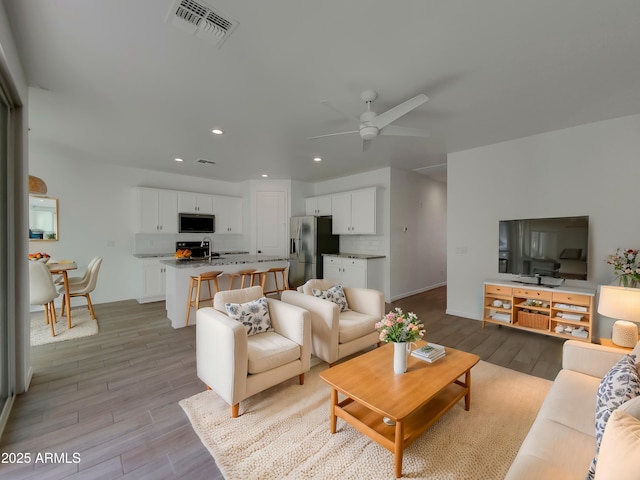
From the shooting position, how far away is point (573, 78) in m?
2.39

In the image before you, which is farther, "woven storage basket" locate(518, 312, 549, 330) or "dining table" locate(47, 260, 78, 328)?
"dining table" locate(47, 260, 78, 328)

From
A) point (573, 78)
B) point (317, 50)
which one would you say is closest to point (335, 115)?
point (317, 50)

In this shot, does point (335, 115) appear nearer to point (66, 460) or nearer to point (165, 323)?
point (66, 460)

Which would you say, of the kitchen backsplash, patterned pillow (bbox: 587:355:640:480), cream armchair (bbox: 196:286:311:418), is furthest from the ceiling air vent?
the kitchen backsplash

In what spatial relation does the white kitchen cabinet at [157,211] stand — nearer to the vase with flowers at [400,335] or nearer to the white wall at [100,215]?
the white wall at [100,215]

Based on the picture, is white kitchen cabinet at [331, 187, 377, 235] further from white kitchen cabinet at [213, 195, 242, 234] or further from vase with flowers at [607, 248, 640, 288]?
vase with flowers at [607, 248, 640, 288]

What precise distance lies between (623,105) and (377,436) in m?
4.01

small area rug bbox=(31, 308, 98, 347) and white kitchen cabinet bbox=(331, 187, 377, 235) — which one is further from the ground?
white kitchen cabinet bbox=(331, 187, 377, 235)

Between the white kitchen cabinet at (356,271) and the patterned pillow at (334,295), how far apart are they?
6.80ft

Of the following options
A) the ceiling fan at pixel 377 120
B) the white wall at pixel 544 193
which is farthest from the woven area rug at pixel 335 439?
the ceiling fan at pixel 377 120

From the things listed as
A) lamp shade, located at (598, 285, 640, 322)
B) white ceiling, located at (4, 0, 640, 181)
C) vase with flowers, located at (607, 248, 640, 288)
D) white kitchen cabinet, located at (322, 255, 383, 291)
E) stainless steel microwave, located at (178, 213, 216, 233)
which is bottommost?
white kitchen cabinet, located at (322, 255, 383, 291)

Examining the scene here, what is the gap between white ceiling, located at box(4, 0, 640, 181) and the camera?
1720 mm

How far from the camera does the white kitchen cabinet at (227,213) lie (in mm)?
6465

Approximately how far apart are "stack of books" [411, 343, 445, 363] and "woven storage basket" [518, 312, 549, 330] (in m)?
2.28
